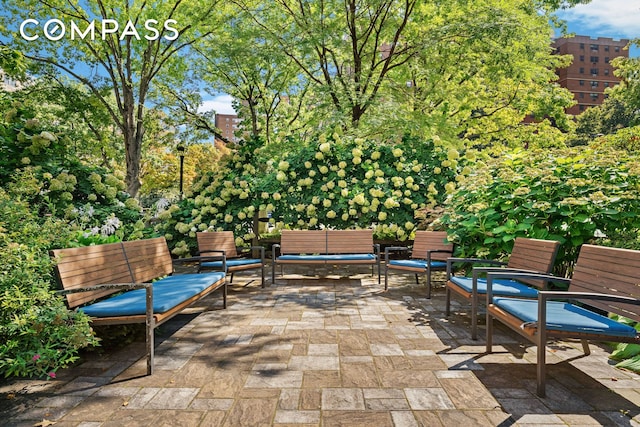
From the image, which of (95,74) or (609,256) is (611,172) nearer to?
(609,256)

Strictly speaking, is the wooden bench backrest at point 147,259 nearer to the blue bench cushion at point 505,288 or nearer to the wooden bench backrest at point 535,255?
the blue bench cushion at point 505,288

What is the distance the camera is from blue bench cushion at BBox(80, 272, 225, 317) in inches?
132

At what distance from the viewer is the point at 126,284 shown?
3.39 meters

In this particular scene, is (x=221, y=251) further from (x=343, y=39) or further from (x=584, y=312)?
(x=343, y=39)

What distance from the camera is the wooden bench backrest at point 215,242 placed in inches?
274

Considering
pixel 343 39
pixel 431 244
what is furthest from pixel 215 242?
pixel 343 39

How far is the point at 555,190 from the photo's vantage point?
5.12 meters

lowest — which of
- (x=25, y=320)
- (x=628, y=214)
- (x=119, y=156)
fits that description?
(x=25, y=320)

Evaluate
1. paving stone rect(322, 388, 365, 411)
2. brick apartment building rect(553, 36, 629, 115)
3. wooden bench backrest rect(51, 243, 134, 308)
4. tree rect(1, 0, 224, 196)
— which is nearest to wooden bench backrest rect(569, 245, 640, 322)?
paving stone rect(322, 388, 365, 411)

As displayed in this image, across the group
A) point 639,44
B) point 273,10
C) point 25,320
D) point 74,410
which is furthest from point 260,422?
point 639,44

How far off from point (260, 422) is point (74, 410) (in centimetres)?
128

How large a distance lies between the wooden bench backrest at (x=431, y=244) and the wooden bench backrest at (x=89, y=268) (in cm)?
460

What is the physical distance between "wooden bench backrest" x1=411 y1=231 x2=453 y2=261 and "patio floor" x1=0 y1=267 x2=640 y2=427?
189 centimetres

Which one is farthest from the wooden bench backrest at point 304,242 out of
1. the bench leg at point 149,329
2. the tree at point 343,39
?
the bench leg at point 149,329
